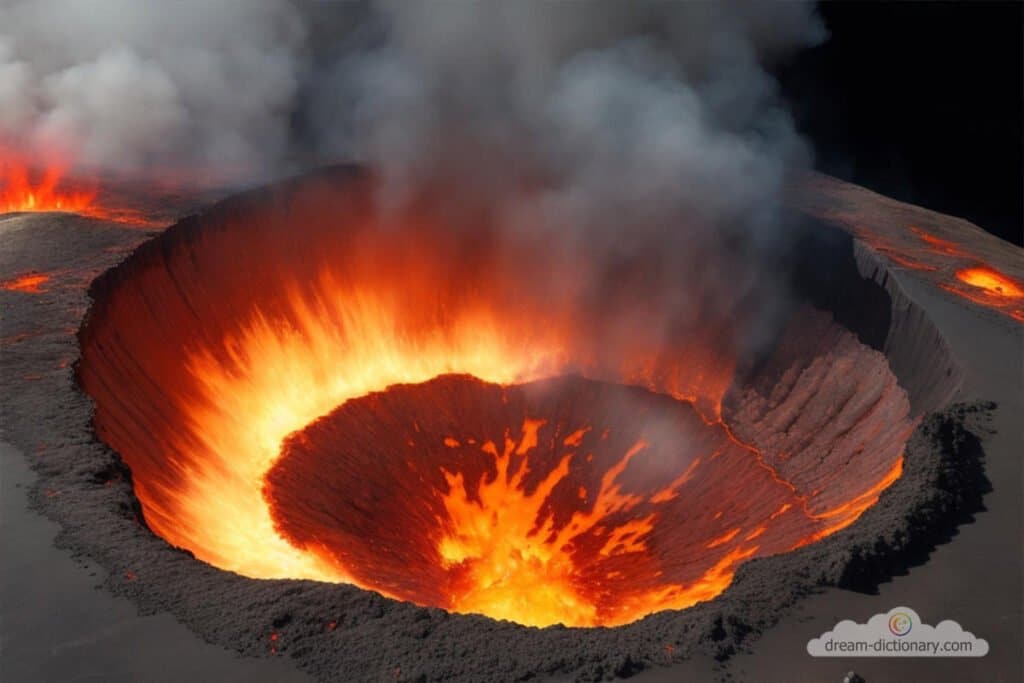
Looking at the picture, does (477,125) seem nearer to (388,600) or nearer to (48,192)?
(48,192)

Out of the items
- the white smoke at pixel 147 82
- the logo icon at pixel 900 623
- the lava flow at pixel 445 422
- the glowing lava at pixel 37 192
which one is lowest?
the logo icon at pixel 900 623

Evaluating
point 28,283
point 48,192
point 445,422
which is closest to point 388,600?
point 445,422

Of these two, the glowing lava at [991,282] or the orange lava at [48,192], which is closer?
the glowing lava at [991,282]

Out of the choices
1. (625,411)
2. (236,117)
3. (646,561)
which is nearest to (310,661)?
(646,561)

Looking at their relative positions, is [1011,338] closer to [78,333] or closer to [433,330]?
[433,330]

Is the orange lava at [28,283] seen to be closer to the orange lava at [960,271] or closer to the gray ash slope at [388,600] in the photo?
the gray ash slope at [388,600]

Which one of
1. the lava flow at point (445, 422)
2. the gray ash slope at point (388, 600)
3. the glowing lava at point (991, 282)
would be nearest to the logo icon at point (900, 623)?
the gray ash slope at point (388, 600)

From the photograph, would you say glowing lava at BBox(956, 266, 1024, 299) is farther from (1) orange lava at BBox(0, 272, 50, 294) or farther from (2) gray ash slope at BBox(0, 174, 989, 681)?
(1) orange lava at BBox(0, 272, 50, 294)
